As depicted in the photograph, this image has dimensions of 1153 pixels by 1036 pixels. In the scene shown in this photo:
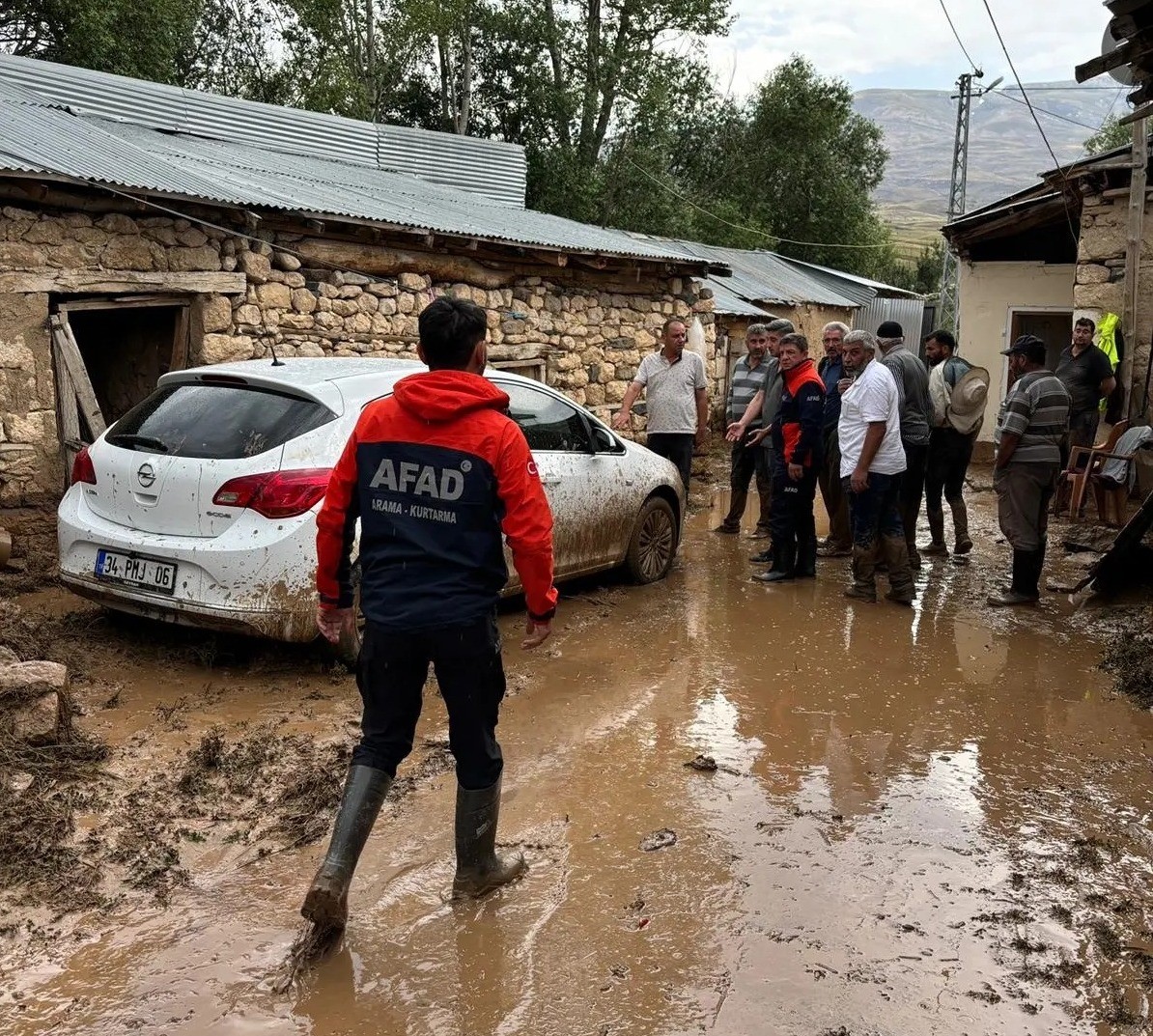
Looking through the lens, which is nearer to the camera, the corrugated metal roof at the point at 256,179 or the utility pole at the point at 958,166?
the corrugated metal roof at the point at 256,179

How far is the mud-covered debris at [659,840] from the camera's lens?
3846 mm

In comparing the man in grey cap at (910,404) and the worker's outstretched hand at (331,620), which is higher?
the man in grey cap at (910,404)

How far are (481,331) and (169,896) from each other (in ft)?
6.60

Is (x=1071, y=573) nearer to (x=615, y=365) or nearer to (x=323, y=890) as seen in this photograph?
(x=615, y=365)

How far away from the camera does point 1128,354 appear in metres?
11.2

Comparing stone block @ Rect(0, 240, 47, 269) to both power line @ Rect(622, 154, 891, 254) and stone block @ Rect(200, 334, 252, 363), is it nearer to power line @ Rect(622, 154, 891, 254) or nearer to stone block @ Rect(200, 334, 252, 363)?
stone block @ Rect(200, 334, 252, 363)

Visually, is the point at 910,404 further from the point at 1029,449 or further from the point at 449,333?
the point at 449,333

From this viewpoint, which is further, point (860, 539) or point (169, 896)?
point (860, 539)

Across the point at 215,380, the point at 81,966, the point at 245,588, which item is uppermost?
the point at 215,380

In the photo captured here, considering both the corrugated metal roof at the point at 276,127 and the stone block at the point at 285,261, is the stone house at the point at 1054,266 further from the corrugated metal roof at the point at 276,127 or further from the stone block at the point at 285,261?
the stone block at the point at 285,261

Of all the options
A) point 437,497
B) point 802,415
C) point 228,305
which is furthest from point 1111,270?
point 437,497

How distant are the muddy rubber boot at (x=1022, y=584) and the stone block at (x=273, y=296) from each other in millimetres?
5884

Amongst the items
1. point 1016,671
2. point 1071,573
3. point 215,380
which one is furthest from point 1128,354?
point 215,380

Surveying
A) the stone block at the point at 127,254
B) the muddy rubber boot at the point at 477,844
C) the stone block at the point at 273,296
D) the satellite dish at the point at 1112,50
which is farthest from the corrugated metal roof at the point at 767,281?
the muddy rubber boot at the point at 477,844
